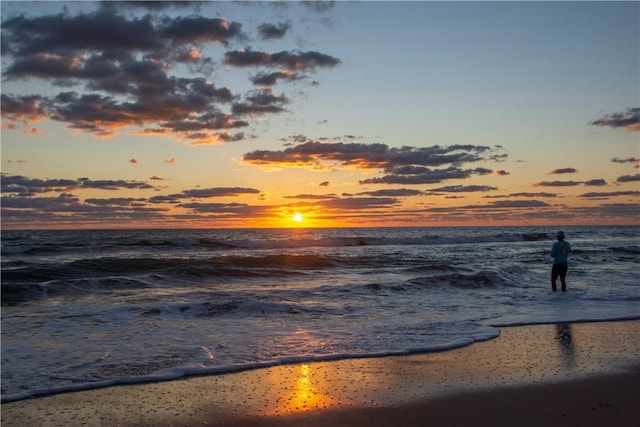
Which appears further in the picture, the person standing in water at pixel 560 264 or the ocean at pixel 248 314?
the person standing in water at pixel 560 264

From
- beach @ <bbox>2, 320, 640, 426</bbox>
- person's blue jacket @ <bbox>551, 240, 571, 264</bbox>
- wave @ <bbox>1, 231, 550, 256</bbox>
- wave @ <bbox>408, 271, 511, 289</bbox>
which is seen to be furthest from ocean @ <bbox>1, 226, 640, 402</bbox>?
wave @ <bbox>1, 231, 550, 256</bbox>

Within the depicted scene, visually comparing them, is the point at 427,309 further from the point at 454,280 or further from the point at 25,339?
the point at 25,339

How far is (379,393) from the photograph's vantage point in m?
6.11

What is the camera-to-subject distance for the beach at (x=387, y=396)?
5.36 m

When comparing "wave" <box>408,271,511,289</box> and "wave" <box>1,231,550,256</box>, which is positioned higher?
"wave" <box>408,271,511,289</box>

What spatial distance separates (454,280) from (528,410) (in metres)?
12.7

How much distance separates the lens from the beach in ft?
17.6

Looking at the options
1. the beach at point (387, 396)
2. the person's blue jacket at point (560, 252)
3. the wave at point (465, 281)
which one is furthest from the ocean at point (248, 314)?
the person's blue jacket at point (560, 252)

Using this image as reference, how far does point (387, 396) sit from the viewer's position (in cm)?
599

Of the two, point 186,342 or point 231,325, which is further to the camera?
point 231,325

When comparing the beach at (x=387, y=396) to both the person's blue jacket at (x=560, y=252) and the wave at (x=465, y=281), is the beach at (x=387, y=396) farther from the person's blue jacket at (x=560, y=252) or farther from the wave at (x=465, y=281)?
the wave at (x=465, y=281)

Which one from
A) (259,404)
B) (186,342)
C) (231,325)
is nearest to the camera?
(259,404)

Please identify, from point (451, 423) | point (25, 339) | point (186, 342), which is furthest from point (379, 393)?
point (25, 339)

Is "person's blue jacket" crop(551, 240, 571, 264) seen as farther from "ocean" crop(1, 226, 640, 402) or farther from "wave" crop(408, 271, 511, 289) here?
"wave" crop(408, 271, 511, 289)
